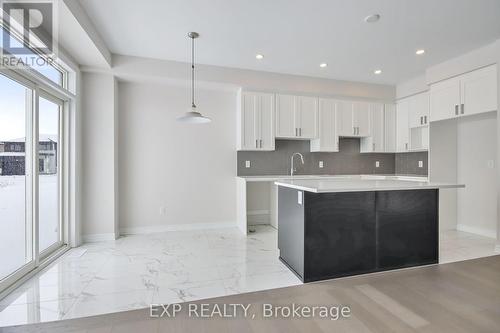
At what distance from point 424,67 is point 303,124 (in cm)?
223

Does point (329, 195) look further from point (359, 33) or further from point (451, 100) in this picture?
point (451, 100)

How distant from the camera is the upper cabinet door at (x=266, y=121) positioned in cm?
434

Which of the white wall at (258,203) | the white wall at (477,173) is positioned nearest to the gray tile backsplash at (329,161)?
the white wall at (258,203)

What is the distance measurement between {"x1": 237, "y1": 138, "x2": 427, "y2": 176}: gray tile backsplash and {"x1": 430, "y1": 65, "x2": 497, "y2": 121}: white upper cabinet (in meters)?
1.16

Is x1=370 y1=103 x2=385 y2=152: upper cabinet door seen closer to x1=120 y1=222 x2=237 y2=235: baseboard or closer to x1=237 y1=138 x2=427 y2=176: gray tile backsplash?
x1=237 y1=138 x2=427 y2=176: gray tile backsplash

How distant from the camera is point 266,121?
4.38 metres

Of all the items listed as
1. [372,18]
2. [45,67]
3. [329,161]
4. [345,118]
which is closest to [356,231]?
[372,18]

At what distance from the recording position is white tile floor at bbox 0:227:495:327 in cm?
199

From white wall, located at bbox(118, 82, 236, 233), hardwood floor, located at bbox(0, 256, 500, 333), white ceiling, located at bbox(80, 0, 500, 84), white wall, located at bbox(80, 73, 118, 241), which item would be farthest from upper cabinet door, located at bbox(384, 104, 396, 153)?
white wall, located at bbox(80, 73, 118, 241)

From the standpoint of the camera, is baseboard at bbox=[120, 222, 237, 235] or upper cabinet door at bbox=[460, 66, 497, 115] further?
baseboard at bbox=[120, 222, 237, 235]

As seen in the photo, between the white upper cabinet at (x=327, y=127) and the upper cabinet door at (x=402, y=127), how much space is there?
1.39 m

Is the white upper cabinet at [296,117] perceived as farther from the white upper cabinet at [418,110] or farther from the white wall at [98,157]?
the white wall at [98,157]

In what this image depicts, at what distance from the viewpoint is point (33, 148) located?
104 inches

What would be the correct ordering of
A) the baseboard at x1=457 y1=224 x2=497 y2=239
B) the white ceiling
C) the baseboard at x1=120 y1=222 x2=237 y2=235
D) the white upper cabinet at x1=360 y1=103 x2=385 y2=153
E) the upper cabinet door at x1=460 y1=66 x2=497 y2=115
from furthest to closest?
the white upper cabinet at x1=360 y1=103 x2=385 y2=153
the baseboard at x1=120 y1=222 x2=237 y2=235
the baseboard at x1=457 y1=224 x2=497 y2=239
the upper cabinet door at x1=460 y1=66 x2=497 y2=115
the white ceiling
